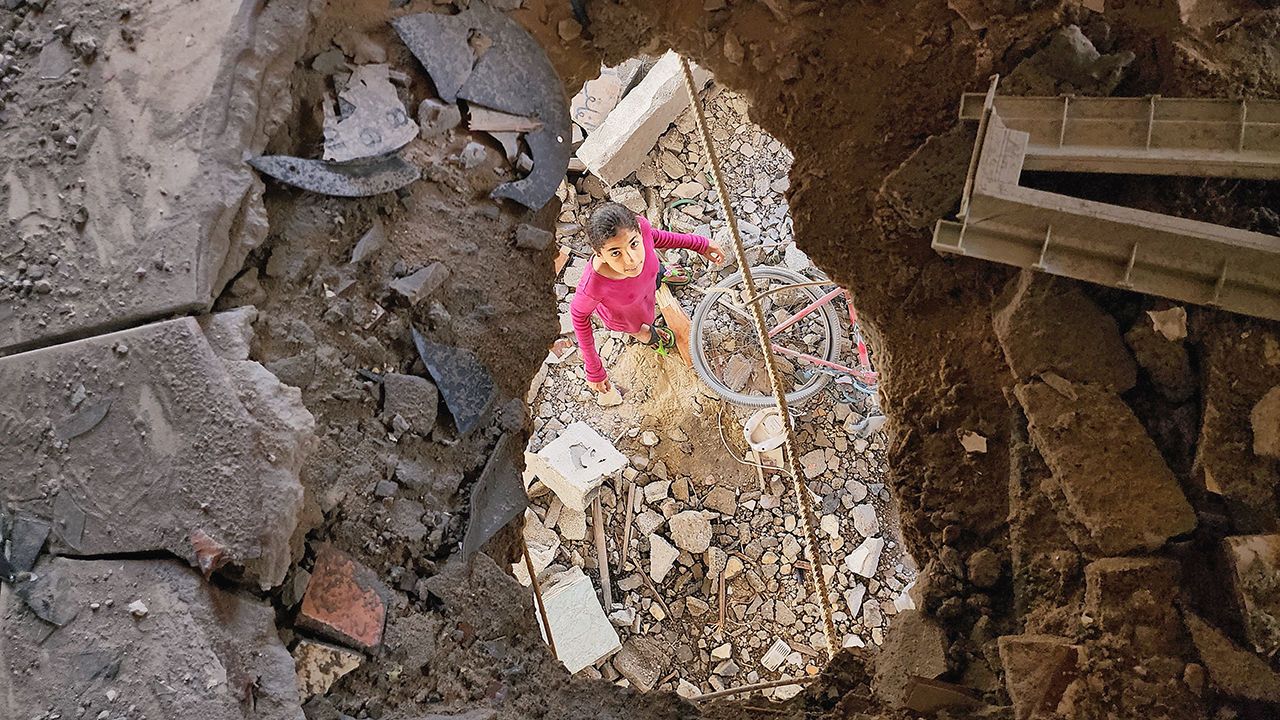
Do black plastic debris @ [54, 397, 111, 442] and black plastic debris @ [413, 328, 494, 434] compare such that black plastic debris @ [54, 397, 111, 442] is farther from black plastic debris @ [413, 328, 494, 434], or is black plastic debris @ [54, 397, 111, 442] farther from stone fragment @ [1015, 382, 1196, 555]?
stone fragment @ [1015, 382, 1196, 555]

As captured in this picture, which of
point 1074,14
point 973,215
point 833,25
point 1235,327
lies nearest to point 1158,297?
point 1235,327

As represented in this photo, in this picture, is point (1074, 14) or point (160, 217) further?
point (1074, 14)

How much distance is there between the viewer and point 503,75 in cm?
308

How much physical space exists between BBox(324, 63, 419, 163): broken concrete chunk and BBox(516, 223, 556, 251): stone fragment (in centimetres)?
48

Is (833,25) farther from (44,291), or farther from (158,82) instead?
(44,291)

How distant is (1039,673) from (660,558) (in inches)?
131

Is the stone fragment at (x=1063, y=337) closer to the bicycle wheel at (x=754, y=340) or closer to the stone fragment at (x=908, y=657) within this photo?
the stone fragment at (x=908, y=657)

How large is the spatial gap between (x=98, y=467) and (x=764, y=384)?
4.36 metres

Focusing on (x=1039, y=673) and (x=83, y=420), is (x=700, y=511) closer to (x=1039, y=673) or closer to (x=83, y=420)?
(x=1039, y=673)

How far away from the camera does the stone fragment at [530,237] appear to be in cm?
314

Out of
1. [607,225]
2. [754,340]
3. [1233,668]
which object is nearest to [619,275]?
[607,225]

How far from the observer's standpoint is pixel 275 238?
2.61 metres

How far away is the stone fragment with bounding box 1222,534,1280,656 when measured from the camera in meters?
2.28

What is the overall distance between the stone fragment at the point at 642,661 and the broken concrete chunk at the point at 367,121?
374 centimetres
